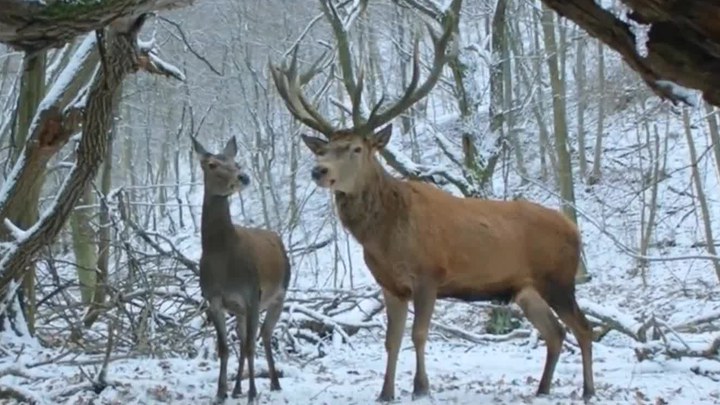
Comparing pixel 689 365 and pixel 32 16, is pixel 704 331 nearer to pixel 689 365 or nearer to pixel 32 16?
pixel 689 365

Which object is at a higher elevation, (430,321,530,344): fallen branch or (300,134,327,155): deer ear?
(300,134,327,155): deer ear

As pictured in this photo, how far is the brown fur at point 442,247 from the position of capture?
851 cm

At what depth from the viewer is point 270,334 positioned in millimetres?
9359

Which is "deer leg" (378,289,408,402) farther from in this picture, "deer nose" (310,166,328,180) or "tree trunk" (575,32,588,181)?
"tree trunk" (575,32,588,181)

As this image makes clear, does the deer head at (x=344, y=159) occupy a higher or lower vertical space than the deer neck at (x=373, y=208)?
higher

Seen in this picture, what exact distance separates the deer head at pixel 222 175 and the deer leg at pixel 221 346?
3.07 ft

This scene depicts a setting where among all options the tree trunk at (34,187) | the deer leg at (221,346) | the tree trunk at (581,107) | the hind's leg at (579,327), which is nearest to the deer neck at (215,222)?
the deer leg at (221,346)

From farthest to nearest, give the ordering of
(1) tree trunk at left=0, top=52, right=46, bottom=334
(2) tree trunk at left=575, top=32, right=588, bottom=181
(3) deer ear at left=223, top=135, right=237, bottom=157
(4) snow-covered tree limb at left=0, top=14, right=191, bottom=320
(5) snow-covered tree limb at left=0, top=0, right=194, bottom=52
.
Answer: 1. (2) tree trunk at left=575, top=32, right=588, bottom=181
2. (1) tree trunk at left=0, top=52, right=46, bottom=334
3. (3) deer ear at left=223, top=135, right=237, bottom=157
4. (4) snow-covered tree limb at left=0, top=14, right=191, bottom=320
5. (5) snow-covered tree limb at left=0, top=0, right=194, bottom=52

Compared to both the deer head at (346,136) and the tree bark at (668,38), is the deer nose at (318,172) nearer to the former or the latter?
the deer head at (346,136)

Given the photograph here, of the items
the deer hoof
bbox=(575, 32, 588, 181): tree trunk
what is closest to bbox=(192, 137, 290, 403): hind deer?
the deer hoof

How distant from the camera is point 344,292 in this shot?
12.9 m

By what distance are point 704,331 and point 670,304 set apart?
191 inches

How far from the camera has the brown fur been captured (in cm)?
851

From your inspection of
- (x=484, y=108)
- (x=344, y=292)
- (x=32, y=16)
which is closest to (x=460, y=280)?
(x=344, y=292)
